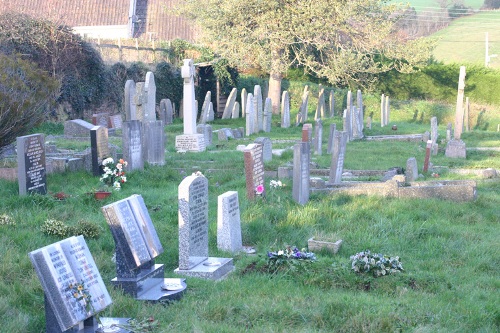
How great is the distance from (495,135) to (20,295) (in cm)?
2240

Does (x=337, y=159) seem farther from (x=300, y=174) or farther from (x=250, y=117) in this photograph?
(x=250, y=117)

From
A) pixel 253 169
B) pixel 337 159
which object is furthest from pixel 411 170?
pixel 253 169

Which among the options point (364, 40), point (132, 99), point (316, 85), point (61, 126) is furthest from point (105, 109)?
point (316, 85)

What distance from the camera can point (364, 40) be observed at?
2966 centimetres

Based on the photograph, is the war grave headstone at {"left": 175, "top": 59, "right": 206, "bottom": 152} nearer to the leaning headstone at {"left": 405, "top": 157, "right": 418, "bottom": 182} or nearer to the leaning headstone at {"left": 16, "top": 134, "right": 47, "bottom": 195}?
the leaning headstone at {"left": 405, "top": 157, "right": 418, "bottom": 182}

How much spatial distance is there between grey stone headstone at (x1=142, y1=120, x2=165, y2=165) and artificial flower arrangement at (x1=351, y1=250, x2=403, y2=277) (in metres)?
8.35

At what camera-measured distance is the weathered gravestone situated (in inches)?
202

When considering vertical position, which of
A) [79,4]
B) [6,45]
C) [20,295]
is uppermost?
[79,4]

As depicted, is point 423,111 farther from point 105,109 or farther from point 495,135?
point 105,109

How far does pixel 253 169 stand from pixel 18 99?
4.98 metres

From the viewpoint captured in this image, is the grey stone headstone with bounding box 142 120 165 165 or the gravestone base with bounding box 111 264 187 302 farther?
the grey stone headstone with bounding box 142 120 165 165

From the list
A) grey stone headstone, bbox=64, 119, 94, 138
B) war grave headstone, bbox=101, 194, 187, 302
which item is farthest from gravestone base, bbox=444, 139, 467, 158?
war grave headstone, bbox=101, 194, 187, 302

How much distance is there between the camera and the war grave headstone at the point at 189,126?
18.3m

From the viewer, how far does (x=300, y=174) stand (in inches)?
427
